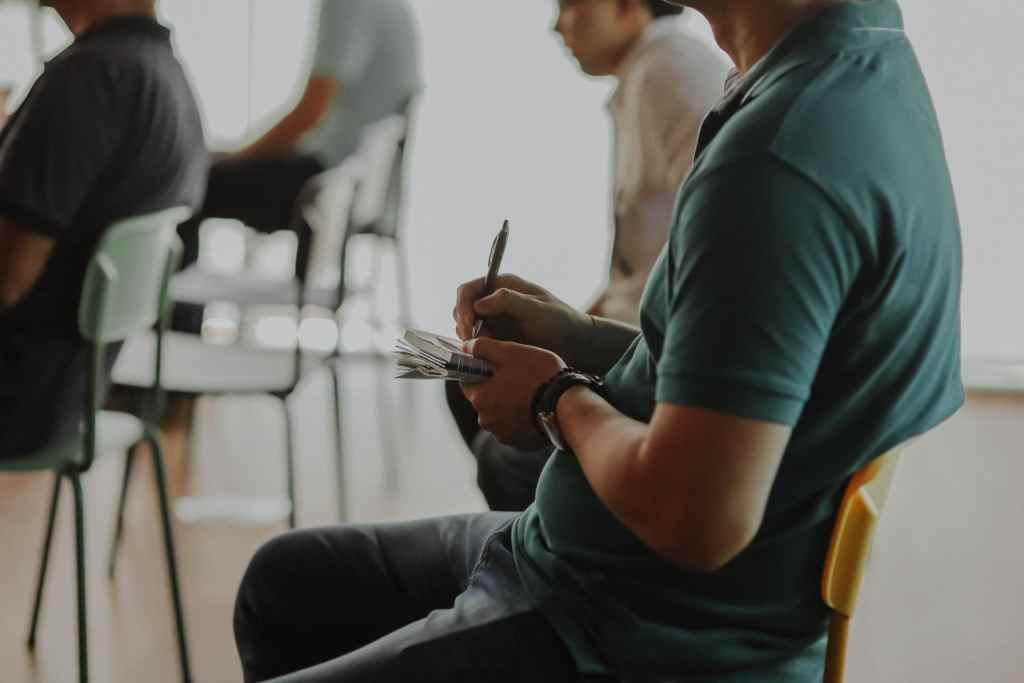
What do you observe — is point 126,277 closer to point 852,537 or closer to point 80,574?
point 80,574

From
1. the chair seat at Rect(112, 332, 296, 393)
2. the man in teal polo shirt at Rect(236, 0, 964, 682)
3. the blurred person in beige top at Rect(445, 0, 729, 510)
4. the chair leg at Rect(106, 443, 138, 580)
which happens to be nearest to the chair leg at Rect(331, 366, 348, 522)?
the chair seat at Rect(112, 332, 296, 393)

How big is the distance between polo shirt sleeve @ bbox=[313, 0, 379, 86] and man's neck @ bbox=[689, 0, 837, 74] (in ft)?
8.51

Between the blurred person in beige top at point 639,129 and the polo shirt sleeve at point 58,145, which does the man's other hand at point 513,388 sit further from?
the polo shirt sleeve at point 58,145

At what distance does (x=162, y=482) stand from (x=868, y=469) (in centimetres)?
135

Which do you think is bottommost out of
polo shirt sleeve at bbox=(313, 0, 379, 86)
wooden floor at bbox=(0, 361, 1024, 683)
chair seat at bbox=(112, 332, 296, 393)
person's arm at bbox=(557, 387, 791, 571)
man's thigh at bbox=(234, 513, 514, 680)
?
wooden floor at bbox=(0, 361, 1024, 683)

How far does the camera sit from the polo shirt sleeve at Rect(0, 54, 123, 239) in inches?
62.6

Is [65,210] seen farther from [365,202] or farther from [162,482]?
[365,202]

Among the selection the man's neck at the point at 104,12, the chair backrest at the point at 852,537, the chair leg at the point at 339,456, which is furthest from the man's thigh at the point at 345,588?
the chair leg at the point at 339,456

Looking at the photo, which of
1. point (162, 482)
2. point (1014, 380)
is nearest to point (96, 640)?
point (162, 482)

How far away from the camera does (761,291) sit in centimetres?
68

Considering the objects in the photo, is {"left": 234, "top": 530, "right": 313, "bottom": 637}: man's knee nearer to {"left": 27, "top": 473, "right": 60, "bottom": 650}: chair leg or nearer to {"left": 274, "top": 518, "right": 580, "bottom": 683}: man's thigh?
{"left": 274, "top": 518, "right": 580, "bottom": 683}: man's thigh

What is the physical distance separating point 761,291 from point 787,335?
3cm

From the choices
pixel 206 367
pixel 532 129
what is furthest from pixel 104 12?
pixel 532 129

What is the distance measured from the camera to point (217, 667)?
1988mm
